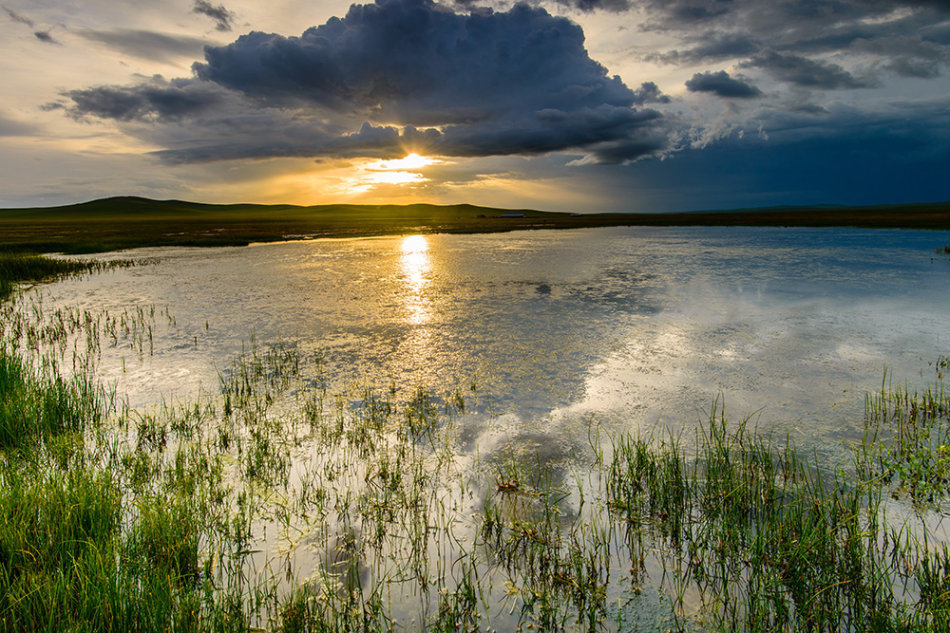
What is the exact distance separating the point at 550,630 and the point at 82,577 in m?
3.66

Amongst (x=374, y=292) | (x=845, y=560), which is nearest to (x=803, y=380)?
(x=845, y=560)

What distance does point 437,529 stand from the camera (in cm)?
513

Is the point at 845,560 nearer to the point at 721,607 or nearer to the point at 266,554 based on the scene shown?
the point at 721,607

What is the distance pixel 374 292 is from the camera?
2058 cm

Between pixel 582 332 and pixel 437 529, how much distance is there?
9117mm

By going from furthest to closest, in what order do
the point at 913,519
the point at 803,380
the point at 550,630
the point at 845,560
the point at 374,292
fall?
the point at 374,292
the point at 803,380
the point at 913,519
the point at 845,560
the point at 550,630

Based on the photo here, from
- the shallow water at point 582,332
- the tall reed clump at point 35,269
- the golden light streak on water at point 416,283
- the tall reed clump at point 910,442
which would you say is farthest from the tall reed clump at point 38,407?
the tall reed clump at point 35,269

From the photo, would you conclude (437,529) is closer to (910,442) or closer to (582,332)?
(910,442)

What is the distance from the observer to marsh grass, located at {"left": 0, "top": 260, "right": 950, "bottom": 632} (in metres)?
3.88

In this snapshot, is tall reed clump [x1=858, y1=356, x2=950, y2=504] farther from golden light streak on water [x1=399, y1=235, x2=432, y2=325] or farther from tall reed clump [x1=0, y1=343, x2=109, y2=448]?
golden light streak on water [x1=399, y1=235, x2=432, y2=325]

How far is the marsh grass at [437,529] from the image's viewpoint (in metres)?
3.88

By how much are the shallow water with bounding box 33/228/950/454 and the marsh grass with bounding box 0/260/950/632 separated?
1.28 metres

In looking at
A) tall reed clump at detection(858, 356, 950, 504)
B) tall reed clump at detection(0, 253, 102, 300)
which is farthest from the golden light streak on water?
tall reed clump at detection(0, 253, 102, 300)

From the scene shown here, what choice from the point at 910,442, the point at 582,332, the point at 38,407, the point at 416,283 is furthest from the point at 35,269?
the point at 910,442
